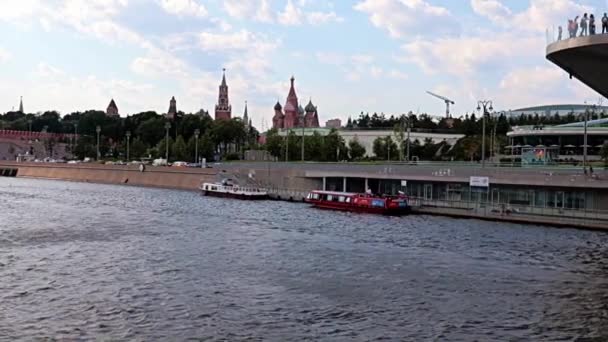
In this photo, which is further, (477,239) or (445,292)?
(477,239)

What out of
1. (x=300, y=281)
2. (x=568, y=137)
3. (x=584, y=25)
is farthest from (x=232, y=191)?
(x=568, y=137)

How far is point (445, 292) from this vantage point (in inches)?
1178

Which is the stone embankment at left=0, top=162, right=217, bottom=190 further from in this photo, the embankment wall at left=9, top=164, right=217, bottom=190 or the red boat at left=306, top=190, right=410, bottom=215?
the red boat at left=306, top=190, right=410, bottom=215

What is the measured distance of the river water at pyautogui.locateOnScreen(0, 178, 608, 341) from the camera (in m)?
23.9

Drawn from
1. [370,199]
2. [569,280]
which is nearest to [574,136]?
[370,199]

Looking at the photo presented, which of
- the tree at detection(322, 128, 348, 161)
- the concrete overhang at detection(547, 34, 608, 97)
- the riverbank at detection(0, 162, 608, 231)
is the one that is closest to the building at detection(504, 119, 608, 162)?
the tree at detection(322, 128, 348, 161)

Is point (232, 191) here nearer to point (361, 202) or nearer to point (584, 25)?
point (361, 202)

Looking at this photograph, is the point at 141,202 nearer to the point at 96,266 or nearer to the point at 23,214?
the point at 23,214

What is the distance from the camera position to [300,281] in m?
31.5

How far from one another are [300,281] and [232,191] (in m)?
58.3

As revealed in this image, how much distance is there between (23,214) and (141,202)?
19.2m

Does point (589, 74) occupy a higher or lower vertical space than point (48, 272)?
higher

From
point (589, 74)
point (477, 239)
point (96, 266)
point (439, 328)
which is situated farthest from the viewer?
point (477, 239)

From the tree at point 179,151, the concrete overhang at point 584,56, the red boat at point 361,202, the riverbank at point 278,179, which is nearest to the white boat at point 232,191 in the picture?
the riverbank at point 278,179
